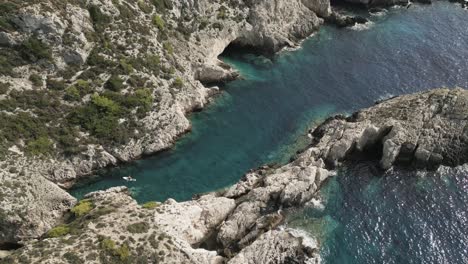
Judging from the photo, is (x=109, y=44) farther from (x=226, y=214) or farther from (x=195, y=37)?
(x=226, y=214)

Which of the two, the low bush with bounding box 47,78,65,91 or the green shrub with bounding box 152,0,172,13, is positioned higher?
the green shrub with bounding box 152,0,172,13

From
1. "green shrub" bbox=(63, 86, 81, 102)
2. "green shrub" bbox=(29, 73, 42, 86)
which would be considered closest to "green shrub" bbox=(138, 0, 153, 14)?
"green shrub" bbox=(63, 86, 81, 102)

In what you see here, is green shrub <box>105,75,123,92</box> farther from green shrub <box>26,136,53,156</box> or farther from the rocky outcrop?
the rocky outcrop

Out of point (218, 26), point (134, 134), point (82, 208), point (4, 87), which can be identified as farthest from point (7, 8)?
point (218, 26)

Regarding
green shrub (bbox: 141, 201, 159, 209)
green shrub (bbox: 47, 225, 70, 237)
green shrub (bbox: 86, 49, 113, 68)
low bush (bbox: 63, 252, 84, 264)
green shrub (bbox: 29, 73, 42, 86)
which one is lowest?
green shrub (bbox: 47, 225, 70, 237)

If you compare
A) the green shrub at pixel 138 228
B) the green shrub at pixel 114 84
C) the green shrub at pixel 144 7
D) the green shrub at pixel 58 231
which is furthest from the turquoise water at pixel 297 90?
the green shrub at pixel 144 7

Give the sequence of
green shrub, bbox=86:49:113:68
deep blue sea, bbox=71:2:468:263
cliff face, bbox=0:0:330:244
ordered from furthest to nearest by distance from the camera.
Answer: green shrub, bbox=86:49:113:68 < deep blue sea, bbox=71:2:468:263 < cliff face, bbox=0:0:330:244
